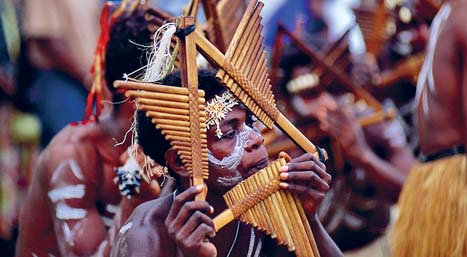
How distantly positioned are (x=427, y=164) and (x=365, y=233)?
2053mm

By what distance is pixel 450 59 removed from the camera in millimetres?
4434

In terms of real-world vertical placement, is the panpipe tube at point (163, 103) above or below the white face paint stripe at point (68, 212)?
above

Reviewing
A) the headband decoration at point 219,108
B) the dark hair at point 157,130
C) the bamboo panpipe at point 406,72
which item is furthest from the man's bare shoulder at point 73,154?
the bamboo panpipe at point 406,72

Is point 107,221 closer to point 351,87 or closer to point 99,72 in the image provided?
point 99,72

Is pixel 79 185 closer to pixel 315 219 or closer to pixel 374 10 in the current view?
pixel 315 219

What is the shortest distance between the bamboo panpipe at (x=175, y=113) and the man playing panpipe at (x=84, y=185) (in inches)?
43.3

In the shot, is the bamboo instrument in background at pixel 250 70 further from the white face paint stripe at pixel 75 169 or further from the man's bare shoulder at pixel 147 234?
the white face paint stripe at pixel 75 169

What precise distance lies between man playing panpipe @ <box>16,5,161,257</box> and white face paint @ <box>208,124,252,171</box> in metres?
0.89

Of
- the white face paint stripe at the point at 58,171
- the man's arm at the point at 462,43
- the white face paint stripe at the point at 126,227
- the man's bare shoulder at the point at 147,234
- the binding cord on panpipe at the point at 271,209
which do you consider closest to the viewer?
the binding cord on panpipe at the point at 271,209

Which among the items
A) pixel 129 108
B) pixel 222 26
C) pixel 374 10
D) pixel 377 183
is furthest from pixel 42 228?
pixel 374 10

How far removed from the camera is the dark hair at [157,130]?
3660 millimetres

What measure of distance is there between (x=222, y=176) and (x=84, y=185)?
1.09 metres

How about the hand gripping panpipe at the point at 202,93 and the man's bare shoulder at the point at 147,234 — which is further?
the man's bare shoulder at the point at 147,234

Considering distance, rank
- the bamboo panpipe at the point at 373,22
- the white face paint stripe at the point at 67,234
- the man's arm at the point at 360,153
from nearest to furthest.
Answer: the white face paint stripe at the point at 67,234 < the man's arm at the point at 360,153 < the bamboo panpipe at the point at 373,22
